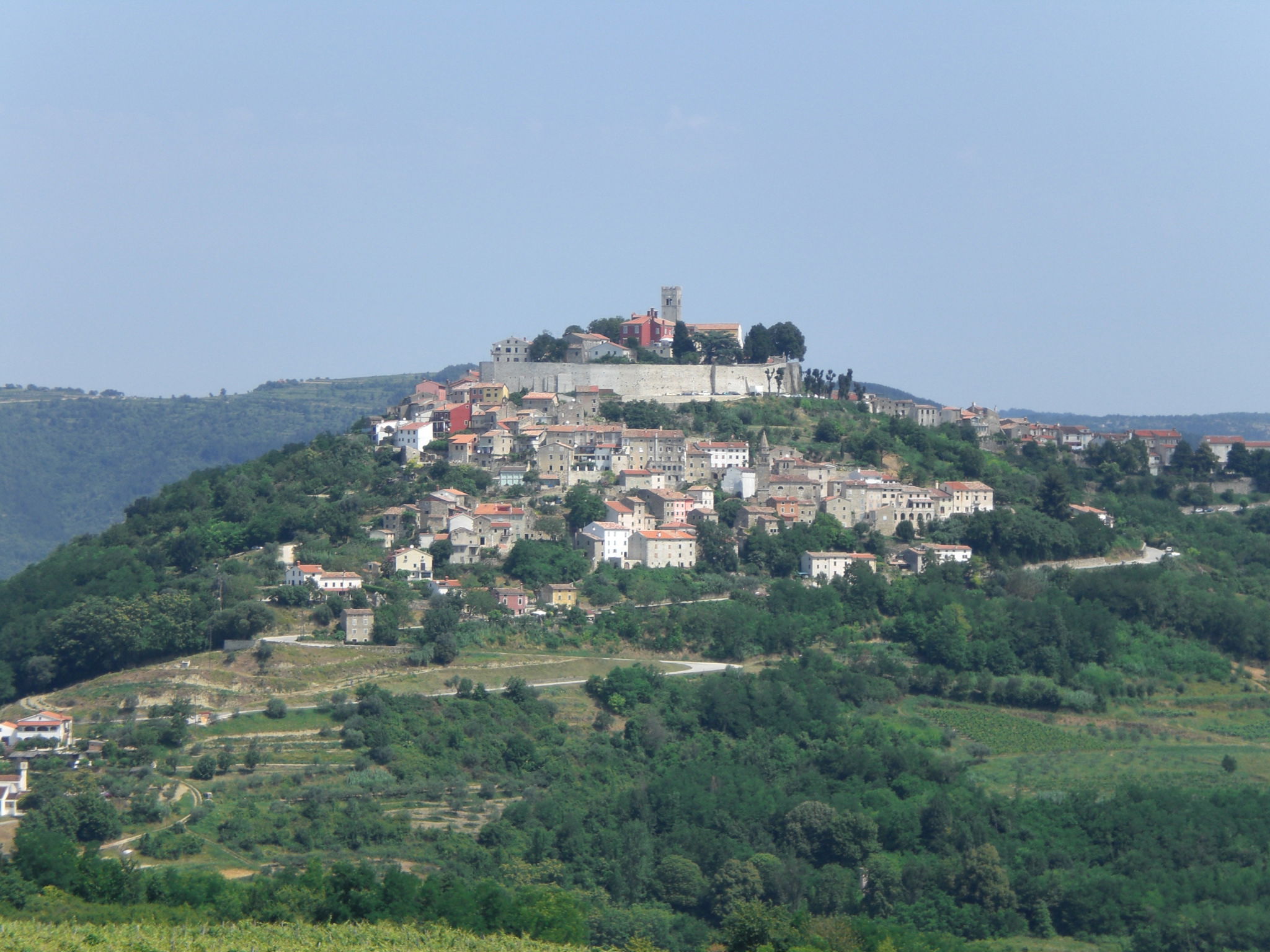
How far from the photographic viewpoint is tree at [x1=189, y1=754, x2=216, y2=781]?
3628 centimetres

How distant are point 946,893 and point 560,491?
77.6 ft

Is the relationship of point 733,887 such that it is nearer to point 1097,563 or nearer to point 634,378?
point 1097,563

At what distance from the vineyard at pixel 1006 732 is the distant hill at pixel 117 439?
7021 cm

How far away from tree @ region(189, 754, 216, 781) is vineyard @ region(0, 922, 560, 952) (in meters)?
11.5

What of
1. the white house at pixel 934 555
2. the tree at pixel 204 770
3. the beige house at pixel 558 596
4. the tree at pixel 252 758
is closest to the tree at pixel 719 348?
the white house at pixel 934 555

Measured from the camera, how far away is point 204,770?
36250 mm

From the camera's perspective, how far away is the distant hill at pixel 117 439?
386ft

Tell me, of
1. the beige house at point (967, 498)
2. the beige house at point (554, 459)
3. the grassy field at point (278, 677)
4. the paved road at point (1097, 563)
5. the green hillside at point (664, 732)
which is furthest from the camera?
the beige house at point (967, 498)

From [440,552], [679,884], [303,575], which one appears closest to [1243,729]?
[679,884]

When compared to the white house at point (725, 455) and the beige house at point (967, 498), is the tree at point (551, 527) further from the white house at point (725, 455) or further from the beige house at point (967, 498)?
the beige house at point (967, 498)

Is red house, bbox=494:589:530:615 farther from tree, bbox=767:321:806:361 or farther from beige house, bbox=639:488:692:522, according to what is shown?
tree, bbox=767:321:806:361

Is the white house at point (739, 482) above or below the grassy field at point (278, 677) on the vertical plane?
above

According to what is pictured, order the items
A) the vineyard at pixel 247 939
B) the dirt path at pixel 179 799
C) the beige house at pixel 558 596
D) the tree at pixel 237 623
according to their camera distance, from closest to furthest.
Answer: the vineyard at pixel 247 939 → the dirt path at pixel 179 799 → the tree at pixel 237 623 → the beige house at pixel 558 596

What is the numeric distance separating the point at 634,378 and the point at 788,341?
7.80m
